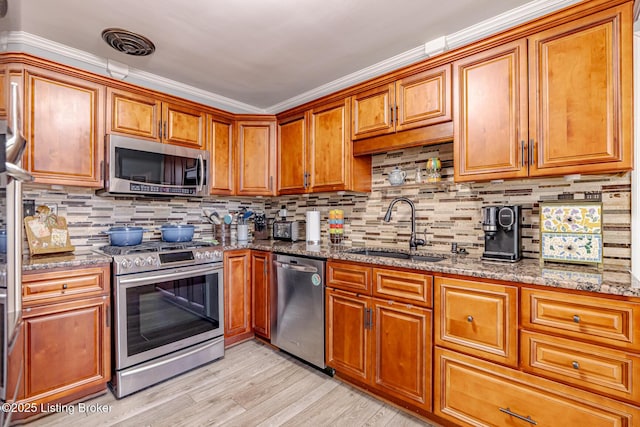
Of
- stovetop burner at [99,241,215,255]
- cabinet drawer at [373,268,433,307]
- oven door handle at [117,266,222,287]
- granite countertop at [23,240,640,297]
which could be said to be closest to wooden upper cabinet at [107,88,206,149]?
stovetop burner at [99,241,215,255]

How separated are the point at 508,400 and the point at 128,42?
3.37m

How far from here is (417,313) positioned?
188cm

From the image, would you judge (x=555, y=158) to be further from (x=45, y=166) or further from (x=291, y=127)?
(x=45, y=166)

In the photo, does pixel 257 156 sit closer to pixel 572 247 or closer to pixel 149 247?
pixel 149 247

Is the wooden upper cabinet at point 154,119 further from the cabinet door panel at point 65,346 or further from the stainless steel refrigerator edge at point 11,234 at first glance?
the stainless steel refrigerator edge at point 11,234

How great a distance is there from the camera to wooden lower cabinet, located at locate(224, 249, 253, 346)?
9.20 feet

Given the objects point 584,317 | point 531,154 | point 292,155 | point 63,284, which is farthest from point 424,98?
point 63,284

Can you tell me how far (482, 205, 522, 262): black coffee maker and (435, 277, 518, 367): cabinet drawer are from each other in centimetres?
37

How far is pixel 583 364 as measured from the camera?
1377mm

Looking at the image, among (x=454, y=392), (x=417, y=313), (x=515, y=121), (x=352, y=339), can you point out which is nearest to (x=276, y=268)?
(x=352, y=339)

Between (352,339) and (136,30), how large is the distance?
8.79 feet

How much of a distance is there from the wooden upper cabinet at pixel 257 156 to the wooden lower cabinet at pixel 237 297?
28.0 inches

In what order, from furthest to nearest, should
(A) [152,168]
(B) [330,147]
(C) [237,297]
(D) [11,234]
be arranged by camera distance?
(C) [237,297], (B) [330,147], (A) [152,168], (D) [11,234]

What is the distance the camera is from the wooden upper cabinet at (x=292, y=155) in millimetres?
3016
